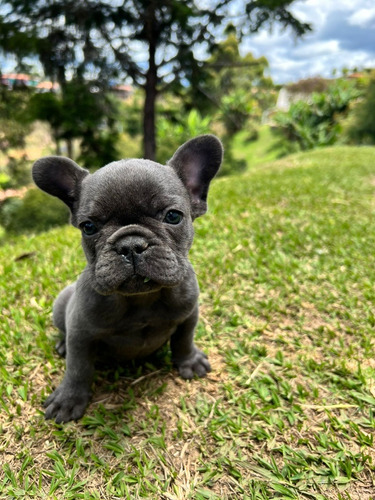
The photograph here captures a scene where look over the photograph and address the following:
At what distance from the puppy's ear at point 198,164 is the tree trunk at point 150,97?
1084 cm

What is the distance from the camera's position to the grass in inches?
73.1

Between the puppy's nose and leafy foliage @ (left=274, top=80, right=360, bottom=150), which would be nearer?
the puppy's nose

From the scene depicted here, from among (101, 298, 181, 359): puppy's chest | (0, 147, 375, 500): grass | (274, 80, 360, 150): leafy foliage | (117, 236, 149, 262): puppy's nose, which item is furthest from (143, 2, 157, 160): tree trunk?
(117, 236, 149, 262): puppy's nose

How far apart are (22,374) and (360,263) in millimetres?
3684

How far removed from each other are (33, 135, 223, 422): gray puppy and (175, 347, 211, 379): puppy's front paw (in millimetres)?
168

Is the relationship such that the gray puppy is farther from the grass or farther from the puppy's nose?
the grass

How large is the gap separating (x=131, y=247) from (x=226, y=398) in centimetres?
138

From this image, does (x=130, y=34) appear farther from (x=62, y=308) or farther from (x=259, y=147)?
(x=259, y=147)

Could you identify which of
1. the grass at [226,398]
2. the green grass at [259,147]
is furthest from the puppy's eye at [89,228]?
the green grass at [259,147]

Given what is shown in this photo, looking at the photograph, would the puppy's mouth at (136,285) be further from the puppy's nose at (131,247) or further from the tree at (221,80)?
the tree at (221,80)

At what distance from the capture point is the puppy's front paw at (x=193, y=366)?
2.49m

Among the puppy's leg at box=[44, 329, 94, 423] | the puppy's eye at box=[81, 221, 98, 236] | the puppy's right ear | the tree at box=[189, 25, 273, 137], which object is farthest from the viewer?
the tree at box=[189, 25, 273, 137]

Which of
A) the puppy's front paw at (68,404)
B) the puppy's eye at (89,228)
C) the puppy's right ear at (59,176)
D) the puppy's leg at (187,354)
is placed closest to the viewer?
the puppy's eye at (89,228)

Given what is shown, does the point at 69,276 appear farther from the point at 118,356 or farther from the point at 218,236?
the point at 218,236
